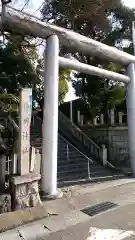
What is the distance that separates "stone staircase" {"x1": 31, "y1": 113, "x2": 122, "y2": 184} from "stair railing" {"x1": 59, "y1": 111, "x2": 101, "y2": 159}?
90 cm

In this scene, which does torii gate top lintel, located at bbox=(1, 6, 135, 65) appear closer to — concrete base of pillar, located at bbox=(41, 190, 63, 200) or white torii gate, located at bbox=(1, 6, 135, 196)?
white torii gate, located at bbox=(1, 6, 135, 196)

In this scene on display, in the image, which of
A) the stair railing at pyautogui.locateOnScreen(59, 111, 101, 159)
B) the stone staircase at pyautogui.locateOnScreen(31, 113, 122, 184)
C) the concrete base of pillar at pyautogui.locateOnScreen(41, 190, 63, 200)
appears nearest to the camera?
the concrete base of pillar at pyautogui.locateOnScreen(41, 190, 63, 200)

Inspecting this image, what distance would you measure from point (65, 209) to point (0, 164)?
1819 mm

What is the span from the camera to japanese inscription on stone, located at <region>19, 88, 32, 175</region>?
574 cm

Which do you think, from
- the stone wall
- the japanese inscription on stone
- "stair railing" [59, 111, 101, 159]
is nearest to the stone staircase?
"stair railing" [59, 111, 101, 159]

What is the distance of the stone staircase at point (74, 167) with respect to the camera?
9039 mm

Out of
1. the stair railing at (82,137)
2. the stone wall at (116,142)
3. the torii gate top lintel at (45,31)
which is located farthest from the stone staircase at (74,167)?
the torii gate top lintel at (45,31)

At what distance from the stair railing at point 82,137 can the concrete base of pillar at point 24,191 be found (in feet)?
20.9

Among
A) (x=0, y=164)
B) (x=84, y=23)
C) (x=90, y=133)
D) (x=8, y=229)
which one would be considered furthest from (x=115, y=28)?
(x=8, y=229)

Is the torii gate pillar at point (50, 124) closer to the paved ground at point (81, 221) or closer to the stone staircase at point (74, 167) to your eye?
the paved ground at point (81, 221)

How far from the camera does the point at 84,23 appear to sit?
13.7 metres

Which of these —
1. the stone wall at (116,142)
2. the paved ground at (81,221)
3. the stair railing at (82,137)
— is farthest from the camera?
the stone wall at (116,142)

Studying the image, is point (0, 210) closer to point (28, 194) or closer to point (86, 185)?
point (28, 194)

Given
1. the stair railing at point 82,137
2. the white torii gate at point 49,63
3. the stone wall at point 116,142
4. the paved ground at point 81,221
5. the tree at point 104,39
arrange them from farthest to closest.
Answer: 1. the tree at point 104,39
2. the stone wall at point 116,142
3. the stair railing at point 82,137
4. the white torii gate at point 49,63
5. the paved ground at point 81,221
